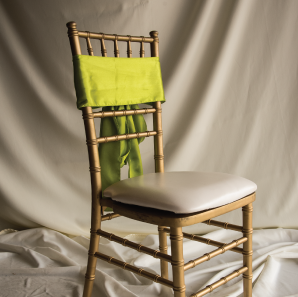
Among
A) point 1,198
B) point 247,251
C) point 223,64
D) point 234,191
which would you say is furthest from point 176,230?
point 1,198

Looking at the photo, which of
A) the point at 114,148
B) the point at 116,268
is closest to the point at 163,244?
the point at 116,268

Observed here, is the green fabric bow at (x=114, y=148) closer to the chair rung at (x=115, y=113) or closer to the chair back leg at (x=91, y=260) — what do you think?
the chair rung at (x=115, y=113)

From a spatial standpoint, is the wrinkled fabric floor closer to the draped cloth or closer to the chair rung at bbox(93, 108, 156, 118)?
the draped cloth

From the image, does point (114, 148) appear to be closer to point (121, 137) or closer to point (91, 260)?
point (121, 137)

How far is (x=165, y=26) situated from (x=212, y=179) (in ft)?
3.62

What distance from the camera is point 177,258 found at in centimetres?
92

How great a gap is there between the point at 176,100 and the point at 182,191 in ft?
3.46

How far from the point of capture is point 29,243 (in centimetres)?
189

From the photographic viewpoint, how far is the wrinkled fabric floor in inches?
54.2

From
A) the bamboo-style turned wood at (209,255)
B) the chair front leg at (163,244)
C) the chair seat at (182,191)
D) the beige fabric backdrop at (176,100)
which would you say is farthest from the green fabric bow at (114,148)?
the beige fabric backdrop at (176,100)

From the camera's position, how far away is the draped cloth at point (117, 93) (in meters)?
1.13

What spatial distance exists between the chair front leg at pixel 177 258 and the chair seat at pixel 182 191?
68 millimetres

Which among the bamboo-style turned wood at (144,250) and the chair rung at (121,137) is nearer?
the bamboo-style turned wood at (144,250)

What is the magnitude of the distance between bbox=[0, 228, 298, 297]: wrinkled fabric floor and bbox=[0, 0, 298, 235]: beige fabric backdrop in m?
0.14
